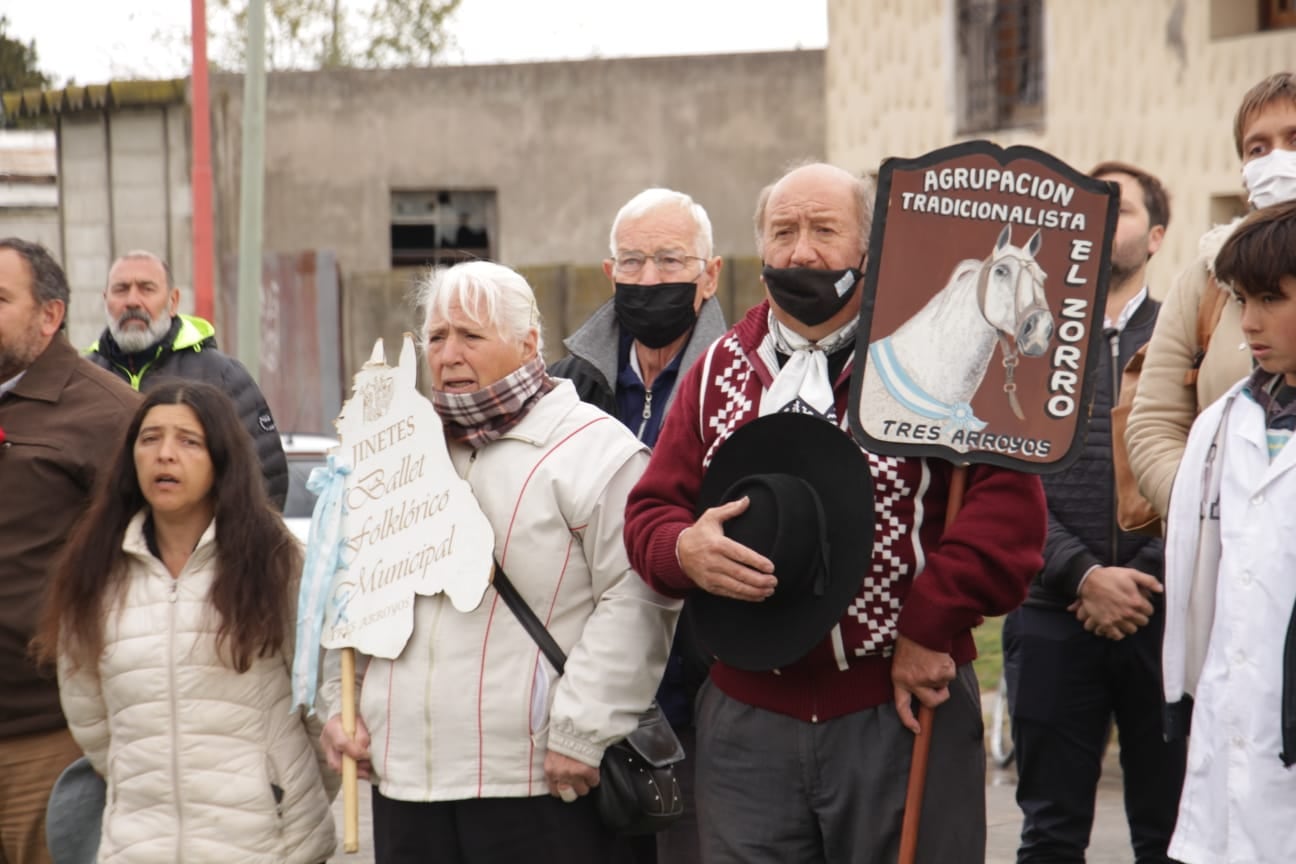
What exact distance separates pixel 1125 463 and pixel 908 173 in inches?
54.7

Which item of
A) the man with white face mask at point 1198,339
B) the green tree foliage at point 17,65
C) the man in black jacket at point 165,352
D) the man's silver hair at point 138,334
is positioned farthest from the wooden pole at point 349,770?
the green tree foliage at point 17,65

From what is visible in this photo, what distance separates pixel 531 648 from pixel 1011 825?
3976 mm

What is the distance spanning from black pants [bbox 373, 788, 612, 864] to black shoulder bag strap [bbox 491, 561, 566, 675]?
12.3 inches

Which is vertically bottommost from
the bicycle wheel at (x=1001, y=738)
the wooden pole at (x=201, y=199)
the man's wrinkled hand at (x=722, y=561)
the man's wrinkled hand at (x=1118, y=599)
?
the bicycle wheel at (x=1001, y=738)

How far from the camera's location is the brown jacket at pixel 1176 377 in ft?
14.9

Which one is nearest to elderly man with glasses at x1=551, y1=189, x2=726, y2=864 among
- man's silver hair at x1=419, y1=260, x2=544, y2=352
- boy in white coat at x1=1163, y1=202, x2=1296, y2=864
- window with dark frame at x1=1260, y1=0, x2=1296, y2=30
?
man's silver hair at x1=419, y1=260, x2=544, y2=352

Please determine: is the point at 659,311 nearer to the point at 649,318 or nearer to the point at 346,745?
the point at 649,318

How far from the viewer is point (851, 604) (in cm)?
380

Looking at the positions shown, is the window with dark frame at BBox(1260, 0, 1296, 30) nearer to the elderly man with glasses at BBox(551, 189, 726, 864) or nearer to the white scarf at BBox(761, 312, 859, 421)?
the elderly man with glasses at BBox(551, 189, 726, 864)

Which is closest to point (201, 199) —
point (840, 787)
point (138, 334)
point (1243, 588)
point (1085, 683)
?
point (138, 334)

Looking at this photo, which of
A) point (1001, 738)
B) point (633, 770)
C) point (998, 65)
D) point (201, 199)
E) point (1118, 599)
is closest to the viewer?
point (633, 770)

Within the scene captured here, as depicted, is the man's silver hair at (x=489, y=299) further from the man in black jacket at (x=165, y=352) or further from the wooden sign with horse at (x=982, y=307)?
the man in black jacket at (x=165, y=352)

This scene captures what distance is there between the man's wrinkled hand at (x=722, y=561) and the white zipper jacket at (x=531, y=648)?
1.27 ft

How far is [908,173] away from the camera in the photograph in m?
3.90
